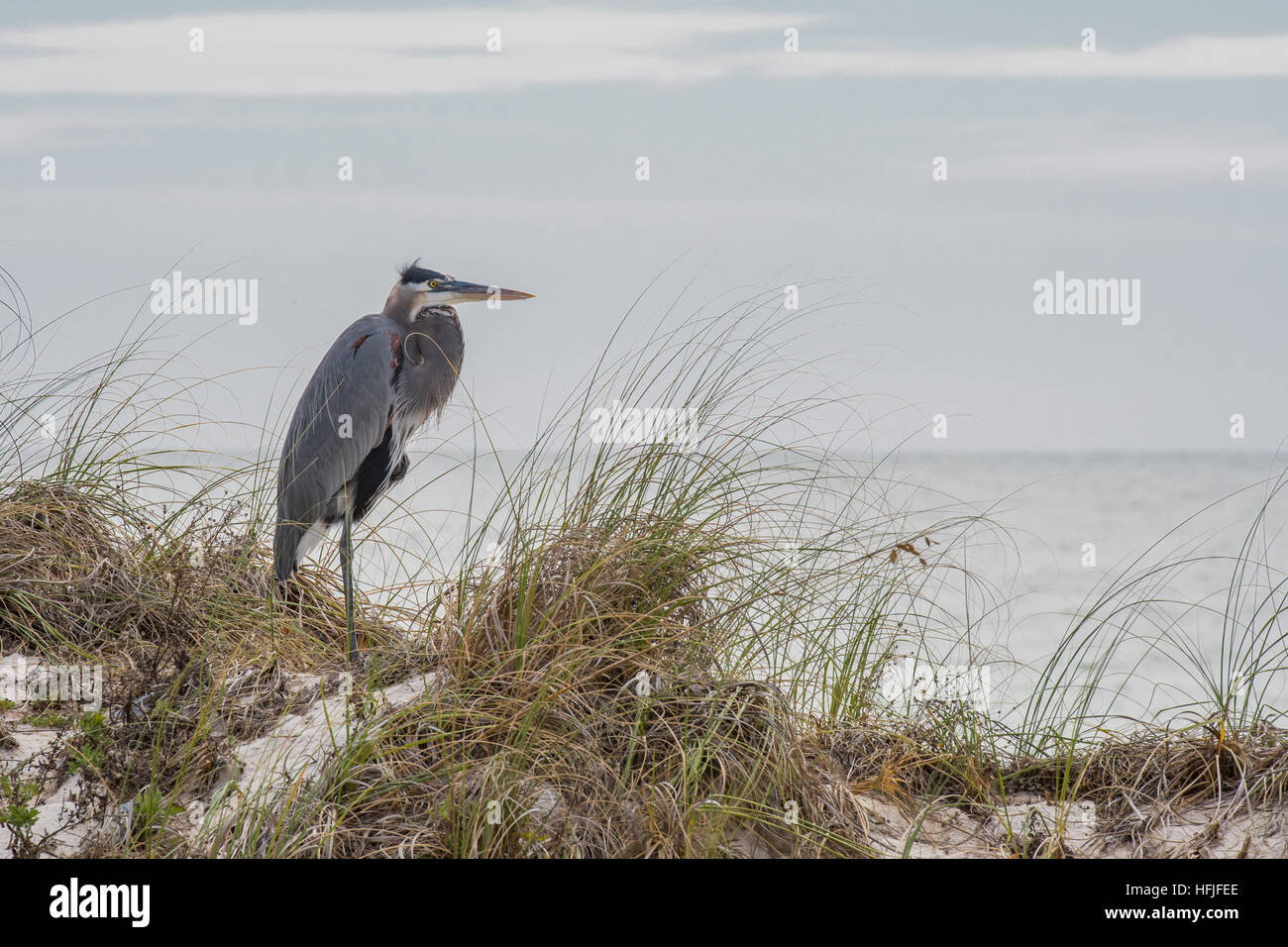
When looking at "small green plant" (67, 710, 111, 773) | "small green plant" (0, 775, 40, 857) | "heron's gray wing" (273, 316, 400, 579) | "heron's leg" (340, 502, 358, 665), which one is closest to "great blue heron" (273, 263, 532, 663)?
"heron's gray wing" (273, 316, 400, 579)

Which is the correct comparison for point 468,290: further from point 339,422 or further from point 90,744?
point 90,744

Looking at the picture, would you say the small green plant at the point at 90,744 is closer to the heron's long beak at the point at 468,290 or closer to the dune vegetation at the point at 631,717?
the dune vegetation at the point at 631,717


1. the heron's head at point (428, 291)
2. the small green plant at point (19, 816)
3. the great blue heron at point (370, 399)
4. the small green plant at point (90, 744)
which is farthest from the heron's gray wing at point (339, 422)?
the small green plant at point (19, 816)

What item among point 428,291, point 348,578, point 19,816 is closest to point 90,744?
point 19,816

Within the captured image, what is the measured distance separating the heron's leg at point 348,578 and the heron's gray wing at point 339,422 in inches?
11.5

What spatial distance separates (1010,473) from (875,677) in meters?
31.5

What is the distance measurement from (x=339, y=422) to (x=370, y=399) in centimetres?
17

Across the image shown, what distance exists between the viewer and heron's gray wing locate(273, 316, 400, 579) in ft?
16.3

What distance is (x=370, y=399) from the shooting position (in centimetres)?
498

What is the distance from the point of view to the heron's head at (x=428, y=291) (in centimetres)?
509

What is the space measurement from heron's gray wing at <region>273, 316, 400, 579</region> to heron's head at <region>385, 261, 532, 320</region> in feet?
0.67

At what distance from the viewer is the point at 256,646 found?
12.7 ft
